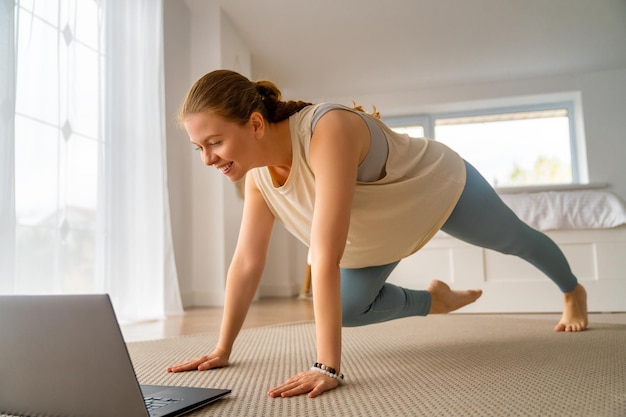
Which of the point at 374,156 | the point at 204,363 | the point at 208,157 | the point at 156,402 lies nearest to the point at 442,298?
the point at 374,156

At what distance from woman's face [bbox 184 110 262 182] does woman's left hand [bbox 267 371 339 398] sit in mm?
450

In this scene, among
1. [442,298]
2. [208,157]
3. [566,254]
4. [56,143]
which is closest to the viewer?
[208,157]

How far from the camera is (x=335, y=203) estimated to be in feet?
3.34

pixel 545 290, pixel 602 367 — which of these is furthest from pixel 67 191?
pixel 545 290

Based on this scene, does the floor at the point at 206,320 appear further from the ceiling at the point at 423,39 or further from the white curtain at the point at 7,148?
the ceiling at the point at 423,39

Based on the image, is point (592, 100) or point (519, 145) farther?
point (519, 145)

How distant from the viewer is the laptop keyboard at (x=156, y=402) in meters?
0.84

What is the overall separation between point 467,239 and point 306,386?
833 millimetres

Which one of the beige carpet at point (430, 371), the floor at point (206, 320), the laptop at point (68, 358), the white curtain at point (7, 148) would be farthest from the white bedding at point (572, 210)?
the laptop at point (68, 358)

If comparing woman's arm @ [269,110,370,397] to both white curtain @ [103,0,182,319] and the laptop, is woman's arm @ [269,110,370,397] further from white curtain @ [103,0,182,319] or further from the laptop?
white curtain @ [103,0,182,319]

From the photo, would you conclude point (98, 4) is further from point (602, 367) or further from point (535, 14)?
point (535, 14)

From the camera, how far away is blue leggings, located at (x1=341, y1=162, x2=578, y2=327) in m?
1.45

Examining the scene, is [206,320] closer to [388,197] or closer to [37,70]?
[37,70]

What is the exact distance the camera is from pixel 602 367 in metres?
1.18
